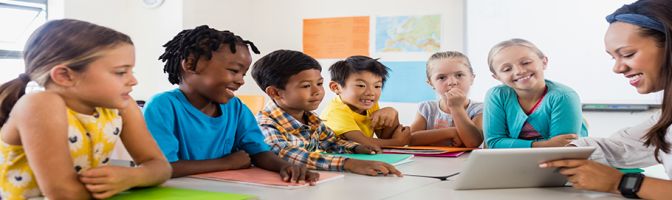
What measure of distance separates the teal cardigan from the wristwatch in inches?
29.4

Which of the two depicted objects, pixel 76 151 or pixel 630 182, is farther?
pixel 630 182

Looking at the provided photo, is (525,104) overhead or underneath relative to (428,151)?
overhead

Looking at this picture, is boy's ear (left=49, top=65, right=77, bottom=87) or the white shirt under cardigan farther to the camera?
the white shirt under cardigan

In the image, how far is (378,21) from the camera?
172 inches

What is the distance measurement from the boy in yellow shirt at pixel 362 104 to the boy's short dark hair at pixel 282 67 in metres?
0.41

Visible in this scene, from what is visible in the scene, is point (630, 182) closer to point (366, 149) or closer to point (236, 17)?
point (366, 149)

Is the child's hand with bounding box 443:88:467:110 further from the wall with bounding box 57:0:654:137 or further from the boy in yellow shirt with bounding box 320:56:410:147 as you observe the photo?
the wall with bounding box 57:0:654:137

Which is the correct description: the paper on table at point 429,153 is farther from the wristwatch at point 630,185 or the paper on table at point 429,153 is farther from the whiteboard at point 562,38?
the whiteboard at point 562,38

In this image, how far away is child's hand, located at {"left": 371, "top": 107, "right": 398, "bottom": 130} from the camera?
2363mm

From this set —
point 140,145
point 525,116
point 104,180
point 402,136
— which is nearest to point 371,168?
point 140,145

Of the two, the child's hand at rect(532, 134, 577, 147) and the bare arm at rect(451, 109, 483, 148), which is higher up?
the child's hand at rect(532, 134, 577, 147)

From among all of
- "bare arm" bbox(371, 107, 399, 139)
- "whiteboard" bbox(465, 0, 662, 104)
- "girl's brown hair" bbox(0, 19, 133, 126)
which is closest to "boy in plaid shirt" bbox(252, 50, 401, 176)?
"bare arm" bbox(371, 107, 399, 139)

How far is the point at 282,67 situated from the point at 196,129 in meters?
0.45

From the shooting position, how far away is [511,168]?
1244mm
